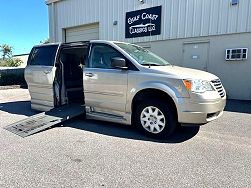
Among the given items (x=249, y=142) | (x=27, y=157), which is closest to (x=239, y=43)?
(x=249, y=142)

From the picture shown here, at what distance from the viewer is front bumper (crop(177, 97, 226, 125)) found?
4.04 metres

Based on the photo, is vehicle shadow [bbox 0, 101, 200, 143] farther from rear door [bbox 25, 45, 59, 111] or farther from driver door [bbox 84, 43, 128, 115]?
rear door [bbox 25, 45, 59, 111]

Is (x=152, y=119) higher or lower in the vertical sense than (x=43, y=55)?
lower

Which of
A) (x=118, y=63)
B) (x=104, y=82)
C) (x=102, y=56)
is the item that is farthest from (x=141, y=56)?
(x=104, y=82)

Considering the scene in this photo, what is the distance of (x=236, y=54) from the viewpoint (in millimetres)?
8641

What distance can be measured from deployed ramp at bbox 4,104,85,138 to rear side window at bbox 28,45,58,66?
1347mm

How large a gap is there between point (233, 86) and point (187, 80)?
19.1ft

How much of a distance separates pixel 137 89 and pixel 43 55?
332cm

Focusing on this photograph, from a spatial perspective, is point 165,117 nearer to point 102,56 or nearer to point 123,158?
point 123,158

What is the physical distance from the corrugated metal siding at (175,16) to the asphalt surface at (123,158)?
17.2ft

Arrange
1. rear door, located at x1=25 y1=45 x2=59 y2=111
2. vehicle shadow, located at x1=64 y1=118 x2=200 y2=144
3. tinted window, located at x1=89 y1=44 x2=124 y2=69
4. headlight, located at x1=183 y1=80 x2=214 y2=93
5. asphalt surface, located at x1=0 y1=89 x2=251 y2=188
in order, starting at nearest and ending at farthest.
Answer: asphalt surface, located at x1=0 y1=89 x2=251 y2=188 < headlight, located at x1=183 y1=80 x2=214 y2=93 < vehicle shadow, located at x1=64 y1=118 x2=200 y2=144 < tinted window, located at x1=89 y1=44 x2=124 y2=69 < rear door, located at x1=25 y1=45 x2=59 y2=111

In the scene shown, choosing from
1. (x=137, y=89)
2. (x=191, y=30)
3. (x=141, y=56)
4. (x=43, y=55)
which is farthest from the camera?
(x=191, y=30)

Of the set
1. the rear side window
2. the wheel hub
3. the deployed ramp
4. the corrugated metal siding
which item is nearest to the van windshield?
the wheel hub

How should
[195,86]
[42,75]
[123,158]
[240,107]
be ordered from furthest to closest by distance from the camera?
[240,107] → [42,75] → [195,86] → [123,158]
